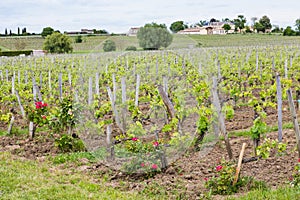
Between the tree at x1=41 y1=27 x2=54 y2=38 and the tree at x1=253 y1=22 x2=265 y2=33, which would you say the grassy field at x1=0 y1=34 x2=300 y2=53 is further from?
the tree at x1=253 y1=22 x2=265 y2=33

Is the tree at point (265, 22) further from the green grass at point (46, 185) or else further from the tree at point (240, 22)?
the green grass at point (46, 185)

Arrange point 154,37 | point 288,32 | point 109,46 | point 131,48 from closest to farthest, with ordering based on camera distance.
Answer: point 154,37 → point 131,48 → point 109,46 → point 288,32

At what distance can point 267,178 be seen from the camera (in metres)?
6.08

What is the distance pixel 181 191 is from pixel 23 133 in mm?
Result: 5197

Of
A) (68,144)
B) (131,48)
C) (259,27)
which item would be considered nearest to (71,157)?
(68,144)

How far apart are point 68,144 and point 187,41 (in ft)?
9.40

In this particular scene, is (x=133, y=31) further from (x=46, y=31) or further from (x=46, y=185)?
(x=46, y=31)

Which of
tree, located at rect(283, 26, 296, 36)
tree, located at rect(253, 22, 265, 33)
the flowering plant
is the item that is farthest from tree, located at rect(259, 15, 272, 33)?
the flowering plant

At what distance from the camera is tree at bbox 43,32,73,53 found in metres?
55.9

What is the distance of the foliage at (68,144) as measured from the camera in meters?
8.25

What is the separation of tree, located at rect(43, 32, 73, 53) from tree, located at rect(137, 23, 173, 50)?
164 feet

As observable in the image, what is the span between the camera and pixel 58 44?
184 ft

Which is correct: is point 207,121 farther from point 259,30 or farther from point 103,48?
point 259,30

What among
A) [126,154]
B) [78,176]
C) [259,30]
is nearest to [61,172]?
[78,176]
